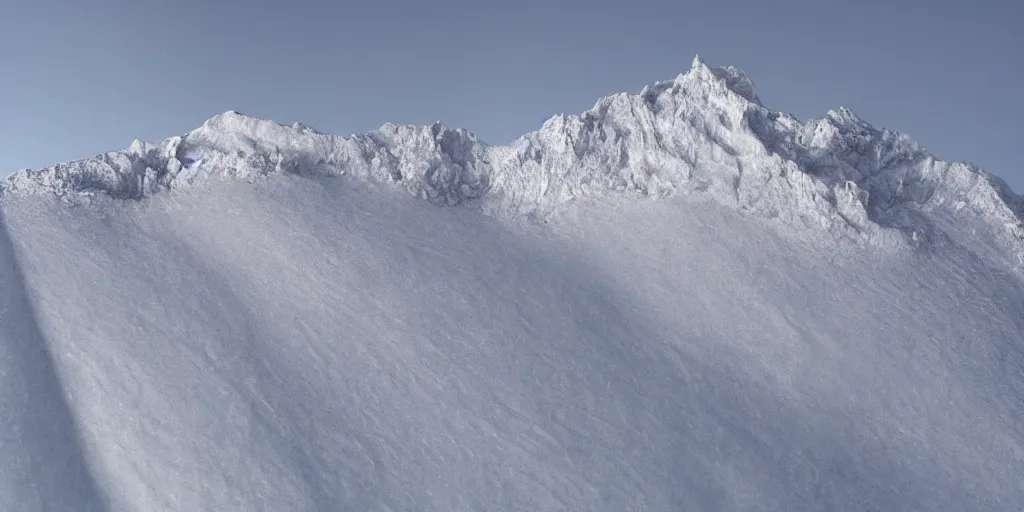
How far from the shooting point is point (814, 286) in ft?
59.5

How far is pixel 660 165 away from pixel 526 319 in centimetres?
696

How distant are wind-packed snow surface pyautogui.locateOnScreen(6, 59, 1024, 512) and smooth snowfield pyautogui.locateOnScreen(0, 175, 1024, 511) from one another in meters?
0.06

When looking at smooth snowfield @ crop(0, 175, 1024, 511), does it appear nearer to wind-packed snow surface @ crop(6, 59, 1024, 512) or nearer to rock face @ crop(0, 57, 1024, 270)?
wind-packed snow surface @ crop(6, 59, 1024, 512)

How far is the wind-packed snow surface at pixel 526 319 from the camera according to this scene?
13.5 meters

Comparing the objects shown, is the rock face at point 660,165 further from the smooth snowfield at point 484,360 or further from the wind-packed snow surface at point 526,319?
the smooth snowfield at point 484,360

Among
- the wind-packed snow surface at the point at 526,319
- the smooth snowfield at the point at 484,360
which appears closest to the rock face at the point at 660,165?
the wind-packed snow surface at the point at 526,319

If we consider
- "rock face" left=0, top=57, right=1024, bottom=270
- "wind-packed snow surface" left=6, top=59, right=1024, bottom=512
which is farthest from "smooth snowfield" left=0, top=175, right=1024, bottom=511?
"rock face" left=0, top=57, right=1024, bottom=270

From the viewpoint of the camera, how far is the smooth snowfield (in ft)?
43.5

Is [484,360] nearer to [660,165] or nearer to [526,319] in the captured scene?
[526,319]

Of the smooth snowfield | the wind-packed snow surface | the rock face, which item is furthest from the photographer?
the rock face

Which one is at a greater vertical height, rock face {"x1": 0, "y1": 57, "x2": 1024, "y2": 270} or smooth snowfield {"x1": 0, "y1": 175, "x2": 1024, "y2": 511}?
rock face {"x1": 0, "y1": 57, "x2": 1024, "y2": 270}

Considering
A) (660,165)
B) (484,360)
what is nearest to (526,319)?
(484,360)

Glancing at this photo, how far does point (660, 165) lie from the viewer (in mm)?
21109

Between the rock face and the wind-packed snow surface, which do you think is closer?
the wind-packed snow surface
